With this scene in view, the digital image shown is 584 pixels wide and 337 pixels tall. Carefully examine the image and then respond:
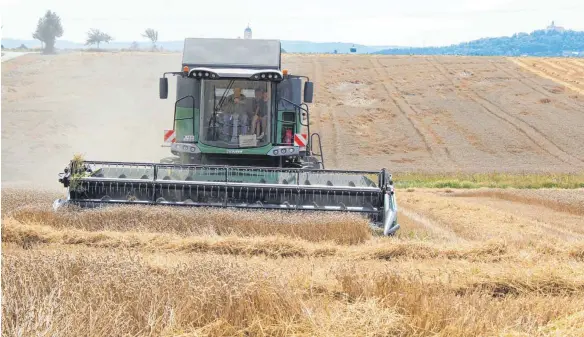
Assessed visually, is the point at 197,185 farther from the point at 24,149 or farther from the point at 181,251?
the point at 24,149

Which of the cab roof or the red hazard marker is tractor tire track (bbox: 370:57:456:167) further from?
the cab roof

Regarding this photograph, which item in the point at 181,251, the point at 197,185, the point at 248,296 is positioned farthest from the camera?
the point at 197,185

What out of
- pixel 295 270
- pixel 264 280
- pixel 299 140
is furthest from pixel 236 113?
pixel 264 280

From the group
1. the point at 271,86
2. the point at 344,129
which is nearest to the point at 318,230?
the point at 271,86

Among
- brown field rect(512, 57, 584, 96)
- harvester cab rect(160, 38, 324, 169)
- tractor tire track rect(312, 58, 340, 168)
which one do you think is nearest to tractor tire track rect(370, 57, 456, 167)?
tractor tire track rect(312, 58, 340, 168)

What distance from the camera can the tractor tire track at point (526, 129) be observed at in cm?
3200

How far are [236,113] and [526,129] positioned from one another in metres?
27.7

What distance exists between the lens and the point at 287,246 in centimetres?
810

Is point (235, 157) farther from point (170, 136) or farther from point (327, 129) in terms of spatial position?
point (327, 129)

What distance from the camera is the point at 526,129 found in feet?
118

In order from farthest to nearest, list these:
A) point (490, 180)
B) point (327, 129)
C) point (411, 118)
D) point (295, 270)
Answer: point (411, 118) < point (327, 129) < point (490, 180) < point (295, 270)

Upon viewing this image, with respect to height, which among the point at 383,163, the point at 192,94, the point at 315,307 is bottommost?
the point at 383,163

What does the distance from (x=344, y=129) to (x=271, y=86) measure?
954 inches

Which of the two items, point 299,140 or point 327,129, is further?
point 327,129
